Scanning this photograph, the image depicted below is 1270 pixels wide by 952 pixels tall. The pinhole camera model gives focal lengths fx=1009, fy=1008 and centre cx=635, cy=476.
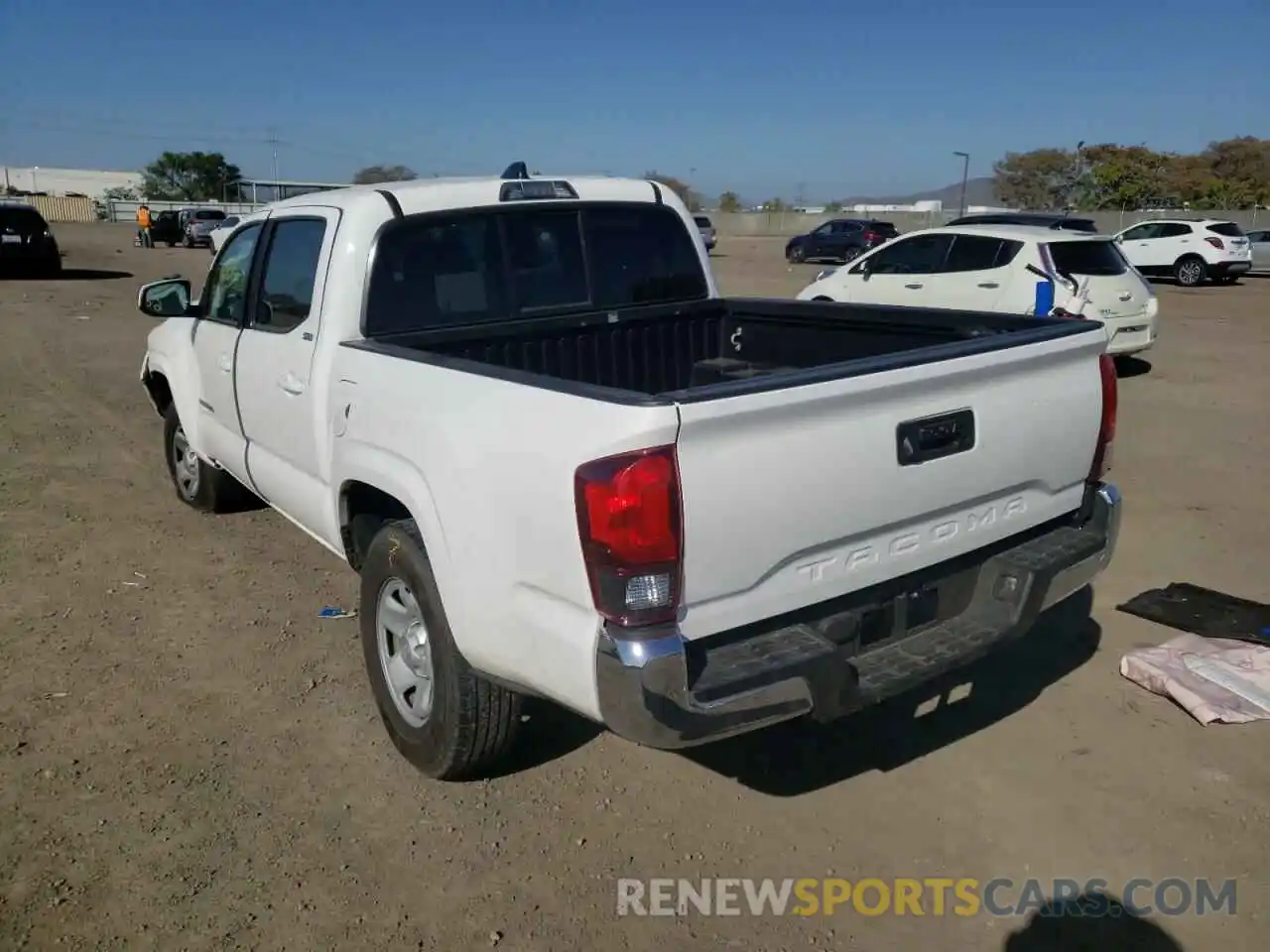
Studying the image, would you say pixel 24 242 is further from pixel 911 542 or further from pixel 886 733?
pixel 911 542

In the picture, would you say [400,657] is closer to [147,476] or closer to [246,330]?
[246,330]

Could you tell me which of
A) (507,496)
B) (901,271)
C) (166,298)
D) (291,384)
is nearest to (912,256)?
(901,271)

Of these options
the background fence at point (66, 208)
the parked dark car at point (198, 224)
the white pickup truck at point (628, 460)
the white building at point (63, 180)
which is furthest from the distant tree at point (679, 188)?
the white building at point (63, 180)

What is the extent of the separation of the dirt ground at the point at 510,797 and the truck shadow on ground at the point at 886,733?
0.01 meters

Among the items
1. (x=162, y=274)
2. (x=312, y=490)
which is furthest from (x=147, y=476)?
(x=162, y=274)

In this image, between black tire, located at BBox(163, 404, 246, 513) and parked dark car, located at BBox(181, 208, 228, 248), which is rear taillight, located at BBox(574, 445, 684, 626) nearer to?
black tire, located at BBox(163, 404, 246, 513)

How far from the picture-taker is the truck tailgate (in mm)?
2520

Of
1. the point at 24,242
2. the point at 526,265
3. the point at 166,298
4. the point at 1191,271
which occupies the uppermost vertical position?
the point at 526,265

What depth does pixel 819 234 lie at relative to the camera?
3522 centimetres

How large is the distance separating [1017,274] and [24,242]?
2166cm

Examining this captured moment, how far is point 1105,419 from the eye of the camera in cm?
361

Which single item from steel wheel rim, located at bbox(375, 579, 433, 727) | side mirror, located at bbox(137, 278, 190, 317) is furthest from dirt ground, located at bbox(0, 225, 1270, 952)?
side mirror, located at bbox(137, 278, 190, 317)

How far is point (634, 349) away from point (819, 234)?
32.3m

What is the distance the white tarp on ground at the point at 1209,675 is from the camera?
383cm
